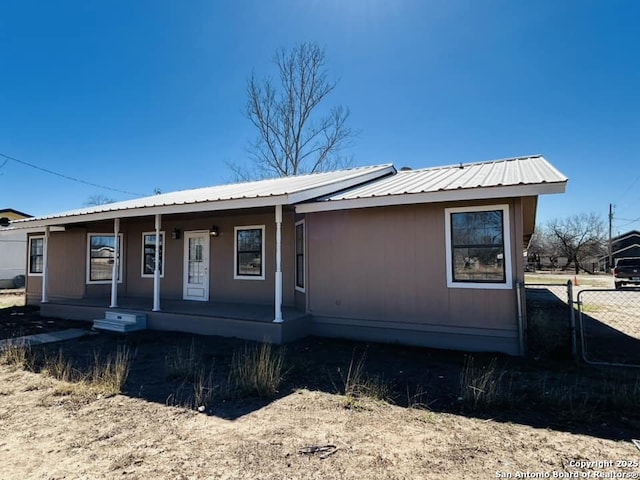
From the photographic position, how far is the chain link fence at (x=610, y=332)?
5.72m

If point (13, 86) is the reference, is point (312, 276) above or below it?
below

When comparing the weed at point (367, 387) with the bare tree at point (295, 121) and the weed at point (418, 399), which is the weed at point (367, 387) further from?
the bare tree at point (295, 121)

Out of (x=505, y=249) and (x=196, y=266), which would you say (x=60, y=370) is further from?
(x=505, y=249)

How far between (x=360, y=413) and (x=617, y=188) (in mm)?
53614

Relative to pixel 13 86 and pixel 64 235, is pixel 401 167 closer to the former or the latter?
pixel 64 235

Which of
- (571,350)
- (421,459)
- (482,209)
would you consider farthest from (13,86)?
(571,350)

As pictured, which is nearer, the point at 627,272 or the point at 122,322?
the point at 122,322

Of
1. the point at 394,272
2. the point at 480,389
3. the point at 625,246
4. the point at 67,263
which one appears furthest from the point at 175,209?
the point at 625,246

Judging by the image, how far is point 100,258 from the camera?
1228 cm

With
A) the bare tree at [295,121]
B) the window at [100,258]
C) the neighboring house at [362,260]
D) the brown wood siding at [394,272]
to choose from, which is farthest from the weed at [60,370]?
the bare tree at [295,121]

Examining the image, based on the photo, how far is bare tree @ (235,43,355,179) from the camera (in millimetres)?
22797

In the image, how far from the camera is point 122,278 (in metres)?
12.1

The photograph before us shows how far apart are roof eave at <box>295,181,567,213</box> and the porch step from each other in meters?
4.81

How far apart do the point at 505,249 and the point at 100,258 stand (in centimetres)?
1219
